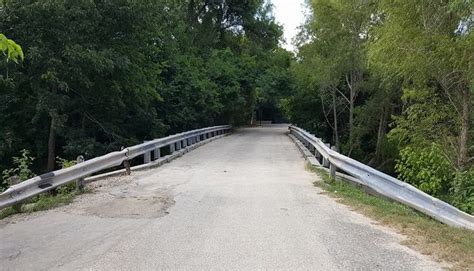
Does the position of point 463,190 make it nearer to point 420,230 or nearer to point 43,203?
point 420,230

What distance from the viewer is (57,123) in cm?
1538

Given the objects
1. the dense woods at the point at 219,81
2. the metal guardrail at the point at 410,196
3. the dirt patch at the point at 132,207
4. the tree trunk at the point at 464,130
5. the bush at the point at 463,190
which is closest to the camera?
the metal guardrail at the point at 410,196

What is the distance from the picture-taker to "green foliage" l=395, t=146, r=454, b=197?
35.6ft

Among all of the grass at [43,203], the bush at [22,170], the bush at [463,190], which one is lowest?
the bush at [463,190]

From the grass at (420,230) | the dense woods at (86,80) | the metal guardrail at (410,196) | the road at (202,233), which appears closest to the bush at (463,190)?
the grass at (420,230)

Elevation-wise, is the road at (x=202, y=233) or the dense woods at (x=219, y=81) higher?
the dense woods at (x=219, y=81)

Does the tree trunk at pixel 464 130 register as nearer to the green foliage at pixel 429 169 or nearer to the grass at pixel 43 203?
the green foliage at pixel 429 169

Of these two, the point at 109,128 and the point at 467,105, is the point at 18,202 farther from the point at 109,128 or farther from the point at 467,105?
the point at 109,128

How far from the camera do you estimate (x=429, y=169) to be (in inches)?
435

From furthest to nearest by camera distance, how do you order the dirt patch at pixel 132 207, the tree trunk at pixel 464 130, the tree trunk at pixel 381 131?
the tree trunk at pixel 381 131 → the tree trunk at pixel 464 130 → the dirt patch at pixel 132 207

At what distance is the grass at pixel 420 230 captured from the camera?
493 centimetres

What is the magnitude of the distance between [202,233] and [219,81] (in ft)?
95.2

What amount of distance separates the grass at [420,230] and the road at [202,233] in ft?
0.67

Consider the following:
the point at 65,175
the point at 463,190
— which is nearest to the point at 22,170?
the point at 65,175
